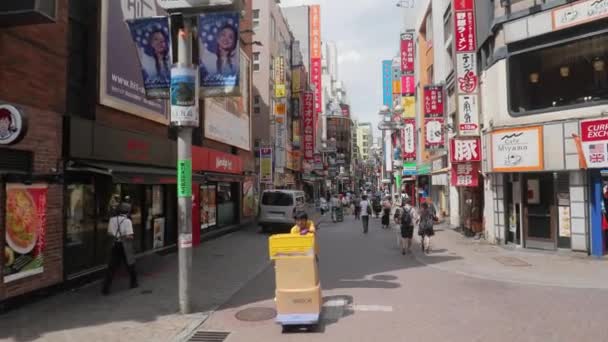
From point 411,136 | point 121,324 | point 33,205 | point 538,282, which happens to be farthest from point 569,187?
point 411,136

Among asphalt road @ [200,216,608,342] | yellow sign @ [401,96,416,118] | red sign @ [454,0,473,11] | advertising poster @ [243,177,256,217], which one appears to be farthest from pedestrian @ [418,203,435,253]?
yellow sign @ [401,96,416,118]

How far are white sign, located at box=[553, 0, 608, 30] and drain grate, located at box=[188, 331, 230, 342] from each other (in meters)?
12.9

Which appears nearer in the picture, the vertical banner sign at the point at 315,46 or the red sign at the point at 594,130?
the red sign at the point at 594,130

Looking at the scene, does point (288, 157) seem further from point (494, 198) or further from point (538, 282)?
point (538, 282)

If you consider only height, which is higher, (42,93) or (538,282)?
(42,93)

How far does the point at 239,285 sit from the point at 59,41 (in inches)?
251

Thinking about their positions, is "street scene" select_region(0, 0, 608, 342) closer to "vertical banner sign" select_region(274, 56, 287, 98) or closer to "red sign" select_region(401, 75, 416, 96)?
"vertical banner sign" select_region(274, 56, 287, 98)

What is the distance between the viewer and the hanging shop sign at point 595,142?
40.0 ft

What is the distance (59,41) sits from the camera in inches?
357

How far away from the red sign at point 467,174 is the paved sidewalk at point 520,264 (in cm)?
240

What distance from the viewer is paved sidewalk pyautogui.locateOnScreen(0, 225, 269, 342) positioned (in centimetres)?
648

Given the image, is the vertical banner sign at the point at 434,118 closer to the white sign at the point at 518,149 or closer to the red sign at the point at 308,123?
the white sign at the point at 518,149

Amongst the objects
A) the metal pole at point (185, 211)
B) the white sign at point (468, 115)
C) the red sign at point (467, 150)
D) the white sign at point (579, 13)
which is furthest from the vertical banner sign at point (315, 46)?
the metal pole at point (185, 211)

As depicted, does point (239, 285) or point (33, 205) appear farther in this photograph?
point (239, 285)
